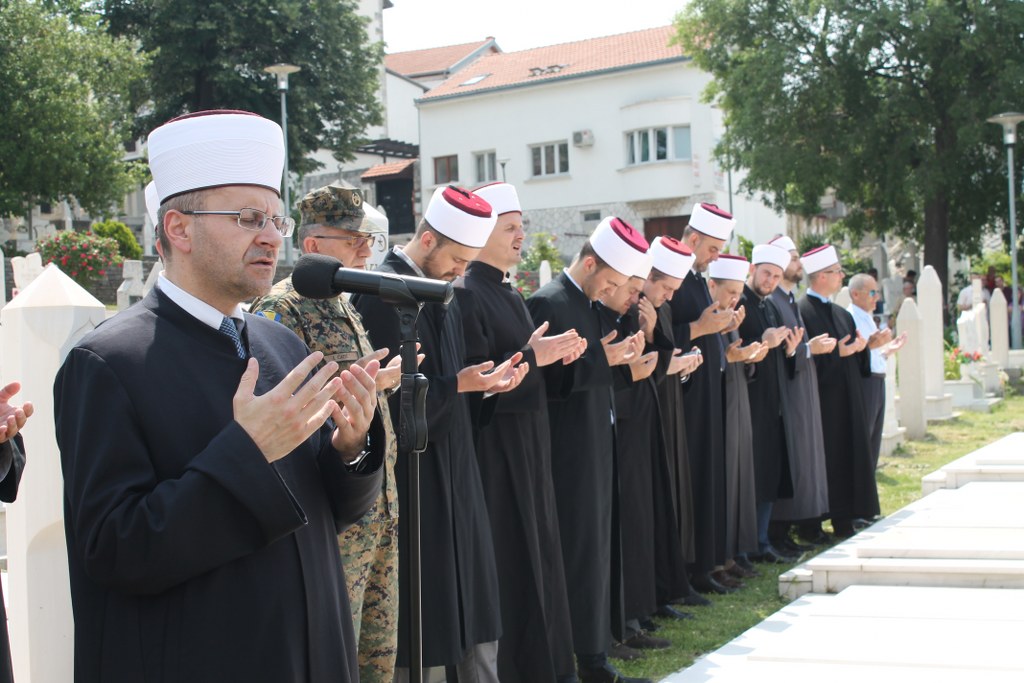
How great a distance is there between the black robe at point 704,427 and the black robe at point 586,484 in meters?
1.76

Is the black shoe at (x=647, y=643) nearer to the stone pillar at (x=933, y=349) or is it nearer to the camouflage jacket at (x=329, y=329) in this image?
the camouflage jacket at (x=329, y=329)

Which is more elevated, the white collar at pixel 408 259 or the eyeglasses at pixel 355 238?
the eyeglasses at pixel 355 238

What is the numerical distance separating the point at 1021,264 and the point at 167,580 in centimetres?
3490

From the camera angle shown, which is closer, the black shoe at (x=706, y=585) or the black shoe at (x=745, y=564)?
the black shoe at (x=706, y=585)

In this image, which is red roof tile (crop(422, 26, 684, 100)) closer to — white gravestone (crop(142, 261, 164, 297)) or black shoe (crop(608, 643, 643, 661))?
white gravestone (crop(142, 261, 164, 297))

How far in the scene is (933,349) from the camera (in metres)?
18.9

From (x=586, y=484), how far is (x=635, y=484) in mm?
861

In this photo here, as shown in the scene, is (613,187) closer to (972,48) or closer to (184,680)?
(972,48)

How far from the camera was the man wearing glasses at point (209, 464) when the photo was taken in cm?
254

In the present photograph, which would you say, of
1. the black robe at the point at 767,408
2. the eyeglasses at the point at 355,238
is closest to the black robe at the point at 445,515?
the eyeglasses at the point at 355,238

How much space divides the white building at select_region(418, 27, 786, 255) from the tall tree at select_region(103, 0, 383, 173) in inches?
194

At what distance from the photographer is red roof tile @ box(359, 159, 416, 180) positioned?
5303cm

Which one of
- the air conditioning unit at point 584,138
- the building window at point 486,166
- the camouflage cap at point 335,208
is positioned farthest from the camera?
the building window at point 486,166

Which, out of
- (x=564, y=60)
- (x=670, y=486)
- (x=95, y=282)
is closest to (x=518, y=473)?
(x=670, y=486)
